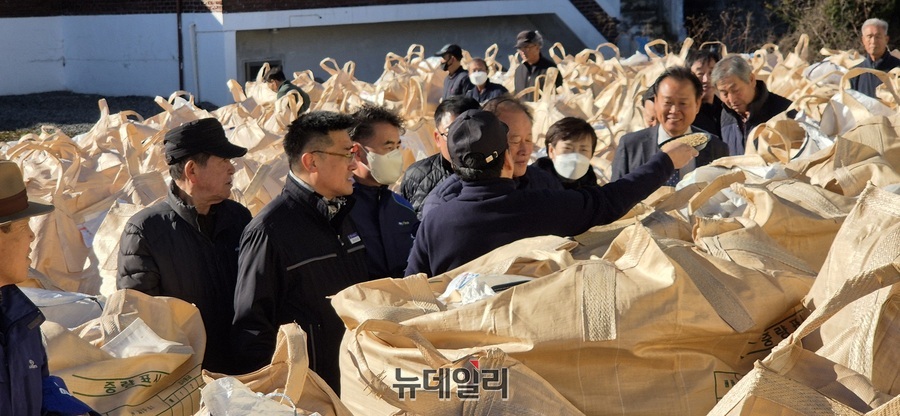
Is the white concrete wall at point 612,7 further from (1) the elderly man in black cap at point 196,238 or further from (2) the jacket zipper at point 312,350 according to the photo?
(2) the jacket zipper at point 312,350

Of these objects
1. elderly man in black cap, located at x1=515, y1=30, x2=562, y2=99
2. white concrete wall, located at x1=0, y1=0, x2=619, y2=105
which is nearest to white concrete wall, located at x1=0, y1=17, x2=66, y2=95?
white concrete wall, located at x1=0, y1=0, x2=619, y2=105

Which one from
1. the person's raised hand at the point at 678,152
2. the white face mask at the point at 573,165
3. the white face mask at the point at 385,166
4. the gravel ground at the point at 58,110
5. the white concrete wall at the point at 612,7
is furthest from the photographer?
the white concrete wall at the point at 612,7

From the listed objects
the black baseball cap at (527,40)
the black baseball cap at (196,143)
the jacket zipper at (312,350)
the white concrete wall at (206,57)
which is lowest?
the white concrete wall at (206,57)

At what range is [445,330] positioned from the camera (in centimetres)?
210

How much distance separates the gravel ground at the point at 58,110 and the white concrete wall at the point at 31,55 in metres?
0.31

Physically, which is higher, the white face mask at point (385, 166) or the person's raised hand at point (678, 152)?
the person's raised hand at point (678, 152)

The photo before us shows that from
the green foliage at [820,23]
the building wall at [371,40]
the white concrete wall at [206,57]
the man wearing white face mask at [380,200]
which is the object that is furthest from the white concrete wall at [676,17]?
the man wearing white face mask at [380,200]

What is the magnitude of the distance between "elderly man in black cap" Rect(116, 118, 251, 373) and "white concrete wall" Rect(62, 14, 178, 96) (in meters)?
15.5

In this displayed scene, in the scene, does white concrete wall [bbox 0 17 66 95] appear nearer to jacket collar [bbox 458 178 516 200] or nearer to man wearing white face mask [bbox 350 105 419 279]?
man wearing white face mask [bbox 350 105 419 279]

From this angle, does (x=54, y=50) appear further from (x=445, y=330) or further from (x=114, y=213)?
(x=445, y=330)

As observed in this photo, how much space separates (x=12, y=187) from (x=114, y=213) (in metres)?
2.04

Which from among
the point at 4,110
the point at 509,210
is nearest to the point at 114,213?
the point at 509,210

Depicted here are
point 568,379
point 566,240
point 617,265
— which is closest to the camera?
point 568,379

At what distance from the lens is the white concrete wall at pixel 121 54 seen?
18672 mm
